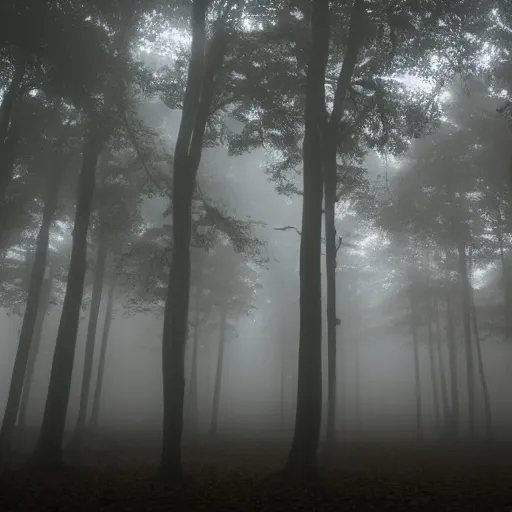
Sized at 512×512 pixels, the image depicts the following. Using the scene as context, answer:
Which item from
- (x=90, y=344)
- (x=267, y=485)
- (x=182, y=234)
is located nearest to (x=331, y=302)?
(x=182, y=234)

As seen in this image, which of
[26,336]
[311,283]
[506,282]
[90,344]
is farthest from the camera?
[506,282]

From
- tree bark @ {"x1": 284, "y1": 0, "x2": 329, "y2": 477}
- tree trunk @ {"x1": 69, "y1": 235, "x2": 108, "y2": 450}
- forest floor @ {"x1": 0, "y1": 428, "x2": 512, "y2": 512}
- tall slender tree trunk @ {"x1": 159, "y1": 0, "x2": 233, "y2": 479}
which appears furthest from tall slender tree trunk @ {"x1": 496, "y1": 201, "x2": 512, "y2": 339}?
tree trunk @ {"x1": 69, "y1": 235, "x2": 108, "y2": 450}

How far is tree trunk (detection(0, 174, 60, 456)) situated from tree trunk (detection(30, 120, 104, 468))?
9.74 ft

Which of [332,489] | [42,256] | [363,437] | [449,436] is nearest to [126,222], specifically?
[42,256]

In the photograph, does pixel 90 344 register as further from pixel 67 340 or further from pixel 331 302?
pixel 331 302

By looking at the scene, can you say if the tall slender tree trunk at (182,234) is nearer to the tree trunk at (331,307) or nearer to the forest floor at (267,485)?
the forest floor at (267,485)

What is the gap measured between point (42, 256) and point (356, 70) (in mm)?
11263

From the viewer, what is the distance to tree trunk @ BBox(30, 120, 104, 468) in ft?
31.1

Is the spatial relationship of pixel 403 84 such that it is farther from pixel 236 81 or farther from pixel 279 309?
pixel 279 309

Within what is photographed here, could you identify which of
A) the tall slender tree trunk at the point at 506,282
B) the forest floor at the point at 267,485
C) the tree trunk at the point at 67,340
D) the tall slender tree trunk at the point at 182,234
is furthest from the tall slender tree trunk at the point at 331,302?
the tall slender tree trunk at the point at 506,282

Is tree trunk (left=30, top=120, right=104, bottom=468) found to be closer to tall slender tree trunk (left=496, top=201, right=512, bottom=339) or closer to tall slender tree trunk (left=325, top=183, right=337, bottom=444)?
tall slender tree trunk (left=325, top=183, right=337, bottom=444)

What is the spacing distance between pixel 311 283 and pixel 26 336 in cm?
875

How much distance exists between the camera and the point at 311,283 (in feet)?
31.0

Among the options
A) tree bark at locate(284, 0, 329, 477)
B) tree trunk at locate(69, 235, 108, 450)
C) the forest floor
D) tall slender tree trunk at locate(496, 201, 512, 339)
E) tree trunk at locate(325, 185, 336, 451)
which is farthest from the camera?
tall slender tree trunk at locate(496, 201, 512, 339)
